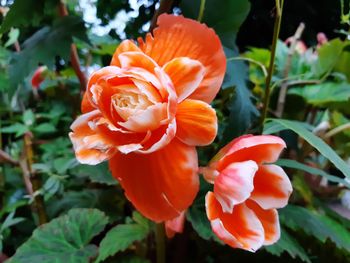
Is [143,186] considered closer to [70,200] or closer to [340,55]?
[70,200]

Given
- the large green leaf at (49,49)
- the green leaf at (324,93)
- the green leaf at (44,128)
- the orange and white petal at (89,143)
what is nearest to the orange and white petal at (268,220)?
the orange and white petal at (89,143)

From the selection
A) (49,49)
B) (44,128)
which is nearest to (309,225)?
(49,49)

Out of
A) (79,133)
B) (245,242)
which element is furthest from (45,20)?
(245,242)

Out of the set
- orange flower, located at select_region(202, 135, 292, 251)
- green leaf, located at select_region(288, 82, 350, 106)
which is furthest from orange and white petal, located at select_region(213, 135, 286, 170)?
green leaf, located at select_region(288, 82, 350, 106)

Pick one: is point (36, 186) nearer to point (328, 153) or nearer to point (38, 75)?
point (38, 75)

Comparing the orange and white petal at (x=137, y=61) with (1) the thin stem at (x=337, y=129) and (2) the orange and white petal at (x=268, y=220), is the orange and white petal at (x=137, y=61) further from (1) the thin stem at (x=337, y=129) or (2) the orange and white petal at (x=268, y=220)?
(1) the thin stem at (x=337, y=129)

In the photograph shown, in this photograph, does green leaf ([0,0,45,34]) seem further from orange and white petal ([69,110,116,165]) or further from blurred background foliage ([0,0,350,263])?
orange and white petal ([69,110,116,165])
